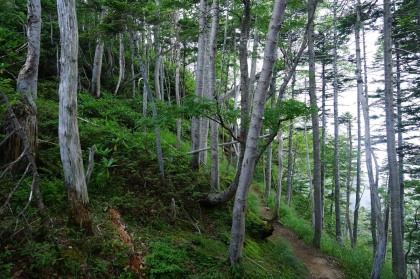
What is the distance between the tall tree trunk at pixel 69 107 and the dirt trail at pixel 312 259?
7126 millimetres

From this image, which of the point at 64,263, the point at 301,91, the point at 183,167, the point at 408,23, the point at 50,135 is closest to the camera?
the point at 64,263

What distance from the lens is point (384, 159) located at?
56.2 ft

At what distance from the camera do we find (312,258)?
9414 millimetres

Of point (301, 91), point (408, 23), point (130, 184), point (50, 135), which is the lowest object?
point (130, 184)

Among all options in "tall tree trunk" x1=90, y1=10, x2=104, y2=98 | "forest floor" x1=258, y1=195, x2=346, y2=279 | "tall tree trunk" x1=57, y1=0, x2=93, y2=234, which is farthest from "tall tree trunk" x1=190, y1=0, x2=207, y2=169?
"tall tree trunk" x1=90, y1=10, x2=104, y2=98

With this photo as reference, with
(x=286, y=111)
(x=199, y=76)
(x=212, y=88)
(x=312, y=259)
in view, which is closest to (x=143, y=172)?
(x=212, y=88)

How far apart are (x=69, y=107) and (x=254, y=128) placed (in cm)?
296

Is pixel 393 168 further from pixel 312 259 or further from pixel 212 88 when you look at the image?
pixel 212 88

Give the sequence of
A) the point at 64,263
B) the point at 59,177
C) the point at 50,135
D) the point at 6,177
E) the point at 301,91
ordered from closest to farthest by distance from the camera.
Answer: the point at 64,263 < the point at 6,177 < the point at 59,177 < the point at 50,135 < the point at 301,91

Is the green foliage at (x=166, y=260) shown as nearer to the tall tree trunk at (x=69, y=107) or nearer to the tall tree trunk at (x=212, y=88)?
the tall tree trunk at (x=69, y=107)

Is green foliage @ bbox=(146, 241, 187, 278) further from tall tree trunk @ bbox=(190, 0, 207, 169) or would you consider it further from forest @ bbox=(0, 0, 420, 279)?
tall tree trunk @ bbox=(190, 0, 207, 169)

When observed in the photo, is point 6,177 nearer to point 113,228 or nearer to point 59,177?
point 59,177

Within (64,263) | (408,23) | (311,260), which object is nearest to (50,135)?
(64,263)

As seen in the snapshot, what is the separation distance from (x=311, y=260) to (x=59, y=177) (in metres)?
8.39
